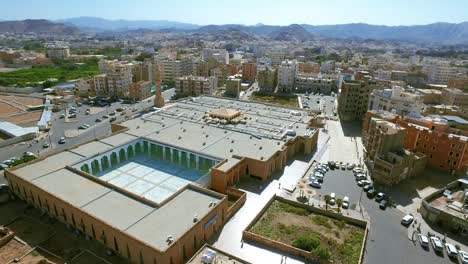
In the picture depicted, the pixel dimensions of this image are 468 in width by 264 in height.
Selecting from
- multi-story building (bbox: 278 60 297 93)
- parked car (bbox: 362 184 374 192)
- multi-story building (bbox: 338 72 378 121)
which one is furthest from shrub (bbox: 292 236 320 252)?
multi-story building (bbox: 278 60 297 93)

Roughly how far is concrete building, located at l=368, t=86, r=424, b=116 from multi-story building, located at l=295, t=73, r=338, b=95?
3917 cm

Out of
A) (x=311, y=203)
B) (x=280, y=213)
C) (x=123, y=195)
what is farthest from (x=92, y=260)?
(x=311, y=203)

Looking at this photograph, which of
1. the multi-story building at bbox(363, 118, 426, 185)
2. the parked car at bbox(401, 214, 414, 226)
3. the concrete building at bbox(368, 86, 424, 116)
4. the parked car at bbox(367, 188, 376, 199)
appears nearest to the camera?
the parked car at bbox(401, 214, 414, 226)

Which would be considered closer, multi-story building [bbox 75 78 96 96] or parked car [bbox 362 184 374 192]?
parked car [bbox 362 184 374 192]

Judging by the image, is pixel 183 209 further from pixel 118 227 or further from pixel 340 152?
pixel 340 152

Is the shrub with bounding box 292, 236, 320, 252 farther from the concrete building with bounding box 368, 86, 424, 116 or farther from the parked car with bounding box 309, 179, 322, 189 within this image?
the concrete building with bounding box 368, 86, 424, 116

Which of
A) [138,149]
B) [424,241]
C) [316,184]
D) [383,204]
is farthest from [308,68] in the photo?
[424,241]

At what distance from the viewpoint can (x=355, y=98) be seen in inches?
3260

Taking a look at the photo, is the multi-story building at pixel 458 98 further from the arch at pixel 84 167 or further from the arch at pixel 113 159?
the arch at pixel 84 167

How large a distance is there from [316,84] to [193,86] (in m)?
50.2

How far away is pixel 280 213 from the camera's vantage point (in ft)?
132

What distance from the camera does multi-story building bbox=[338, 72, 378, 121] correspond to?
82375 mm

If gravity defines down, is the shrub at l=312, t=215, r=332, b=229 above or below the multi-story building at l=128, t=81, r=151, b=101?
below

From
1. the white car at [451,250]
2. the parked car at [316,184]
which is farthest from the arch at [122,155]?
the white car at [451,250]
